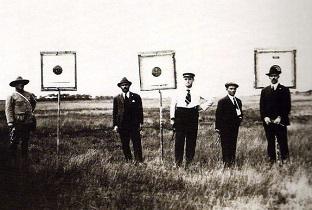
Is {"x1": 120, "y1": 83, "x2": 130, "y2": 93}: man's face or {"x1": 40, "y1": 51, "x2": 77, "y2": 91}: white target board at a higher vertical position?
{"x1": 40, "y1": 51, "x2": 77, "y2": 91}: white target board

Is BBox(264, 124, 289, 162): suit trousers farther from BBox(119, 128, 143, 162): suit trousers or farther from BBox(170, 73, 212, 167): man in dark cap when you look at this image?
BBox(119, 128, 143, 162): suit trousers

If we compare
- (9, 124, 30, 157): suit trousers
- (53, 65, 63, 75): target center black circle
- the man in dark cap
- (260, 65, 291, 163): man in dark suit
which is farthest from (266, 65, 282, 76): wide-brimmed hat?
(9, 124, 30, 157): suit trousers

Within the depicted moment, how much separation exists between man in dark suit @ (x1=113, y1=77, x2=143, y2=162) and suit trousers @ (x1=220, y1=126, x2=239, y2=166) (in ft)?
3.21

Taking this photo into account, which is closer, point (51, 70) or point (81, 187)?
point (81, 187)

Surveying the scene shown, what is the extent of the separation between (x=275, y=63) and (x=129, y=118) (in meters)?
1.81

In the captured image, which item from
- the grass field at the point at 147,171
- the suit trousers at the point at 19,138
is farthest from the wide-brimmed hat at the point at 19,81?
the suit trousers at the point at 19,138

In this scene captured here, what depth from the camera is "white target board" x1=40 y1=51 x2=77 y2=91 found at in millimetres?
4867

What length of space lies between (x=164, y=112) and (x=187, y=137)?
15.7 inches

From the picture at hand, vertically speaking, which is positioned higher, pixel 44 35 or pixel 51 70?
pixel 44 35

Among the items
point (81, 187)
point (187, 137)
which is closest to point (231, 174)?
point (187, 137)

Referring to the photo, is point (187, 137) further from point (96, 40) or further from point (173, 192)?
point (96, 40)

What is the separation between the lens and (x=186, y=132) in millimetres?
4773

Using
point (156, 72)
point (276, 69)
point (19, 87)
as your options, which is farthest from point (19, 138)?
point (276, 69)

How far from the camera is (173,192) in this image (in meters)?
4.41
